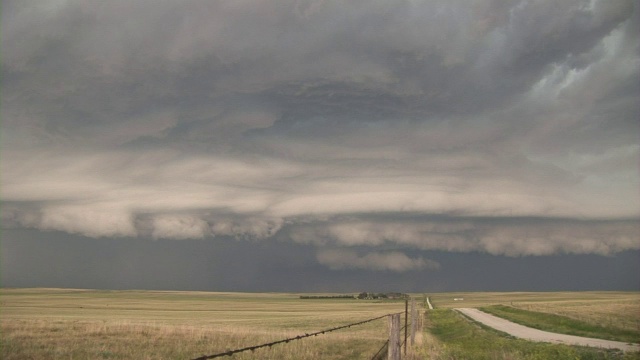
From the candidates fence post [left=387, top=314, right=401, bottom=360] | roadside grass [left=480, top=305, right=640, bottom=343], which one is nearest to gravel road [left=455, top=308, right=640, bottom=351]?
roadside grass [left=480, top=305, right=640, bottom=343]

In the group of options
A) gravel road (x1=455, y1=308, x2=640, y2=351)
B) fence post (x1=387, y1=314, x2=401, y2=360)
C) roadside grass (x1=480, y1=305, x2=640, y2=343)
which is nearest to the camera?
fence post (x1=387, y1=314, x2=401, y2=360)

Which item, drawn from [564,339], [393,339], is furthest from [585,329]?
[393,339]

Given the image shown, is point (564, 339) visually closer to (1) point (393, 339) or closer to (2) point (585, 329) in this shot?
(2) point (585, 329)

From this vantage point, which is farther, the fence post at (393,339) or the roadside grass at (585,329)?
the roadside grass at (585,329)

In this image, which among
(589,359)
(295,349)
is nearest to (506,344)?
(589,359)

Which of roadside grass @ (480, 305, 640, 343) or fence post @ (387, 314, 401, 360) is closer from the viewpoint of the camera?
fence post @ (387, 314, 401, 360)

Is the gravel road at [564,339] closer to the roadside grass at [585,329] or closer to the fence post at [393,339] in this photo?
the roadside grass at [585,329]

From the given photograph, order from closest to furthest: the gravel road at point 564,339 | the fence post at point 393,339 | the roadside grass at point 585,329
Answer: the fence post at point 393,339 < the gravel road at point 564,339 < the roadside grass at point 585,329

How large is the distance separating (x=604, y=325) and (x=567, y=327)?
4.26 metres

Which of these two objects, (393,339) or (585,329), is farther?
(585,329)

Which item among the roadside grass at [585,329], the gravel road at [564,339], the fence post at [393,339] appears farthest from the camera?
the roadside grass at [585,329]

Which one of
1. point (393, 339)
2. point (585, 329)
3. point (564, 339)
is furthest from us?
point (585, 329)

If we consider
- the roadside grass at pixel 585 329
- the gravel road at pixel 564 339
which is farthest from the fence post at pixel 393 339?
the roadside grass at pixel 585 329

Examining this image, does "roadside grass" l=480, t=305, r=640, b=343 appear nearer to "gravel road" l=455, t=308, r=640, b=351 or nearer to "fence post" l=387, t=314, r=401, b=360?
"gravel road" l=455, t=308, r=640, b=351
